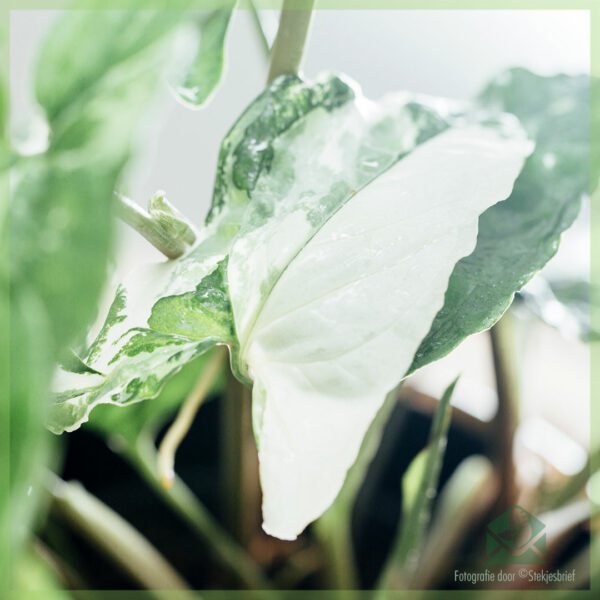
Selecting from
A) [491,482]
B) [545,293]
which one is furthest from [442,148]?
[491,482]

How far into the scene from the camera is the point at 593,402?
512 millimetres

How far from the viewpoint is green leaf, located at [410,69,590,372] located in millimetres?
168

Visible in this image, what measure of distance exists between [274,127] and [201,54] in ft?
0.11

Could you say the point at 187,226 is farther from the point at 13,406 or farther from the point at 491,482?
the point at 491,482

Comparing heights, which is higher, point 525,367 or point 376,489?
point 525,367

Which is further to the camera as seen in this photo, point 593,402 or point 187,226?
point 593,402

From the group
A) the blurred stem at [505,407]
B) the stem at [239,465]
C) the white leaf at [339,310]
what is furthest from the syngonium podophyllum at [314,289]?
the blurred stem at [505,407]

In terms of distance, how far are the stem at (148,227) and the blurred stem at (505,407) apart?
253mm

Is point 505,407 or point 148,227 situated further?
point 505,407

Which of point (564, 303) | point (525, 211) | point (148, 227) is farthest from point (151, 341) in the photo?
point (564, 303)

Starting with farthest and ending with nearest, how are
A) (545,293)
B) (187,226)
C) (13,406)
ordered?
(545,293)
(187,226)
(13,406)

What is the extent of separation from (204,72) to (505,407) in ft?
0.99

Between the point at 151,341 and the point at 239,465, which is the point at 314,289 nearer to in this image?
the point at 151,341

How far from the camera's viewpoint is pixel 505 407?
0.40 m
